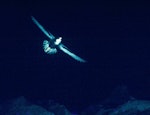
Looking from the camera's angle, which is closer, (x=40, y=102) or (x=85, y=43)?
(x=85, y=43)

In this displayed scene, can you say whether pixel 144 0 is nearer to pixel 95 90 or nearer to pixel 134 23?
pixel 134 23

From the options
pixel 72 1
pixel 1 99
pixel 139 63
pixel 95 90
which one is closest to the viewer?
pixel 72 1

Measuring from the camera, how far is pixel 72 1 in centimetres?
1388

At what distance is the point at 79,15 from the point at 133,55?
4.18m

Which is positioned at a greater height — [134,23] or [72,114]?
[134,23]

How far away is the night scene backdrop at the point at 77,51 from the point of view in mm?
14039

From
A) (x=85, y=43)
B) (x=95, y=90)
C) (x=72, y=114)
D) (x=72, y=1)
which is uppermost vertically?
(x=72, y=1)

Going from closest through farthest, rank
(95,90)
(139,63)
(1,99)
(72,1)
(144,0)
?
(144,0) → (72,1) → (139,63) → (95,90) → (1,99)

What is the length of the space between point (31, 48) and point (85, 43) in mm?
3571

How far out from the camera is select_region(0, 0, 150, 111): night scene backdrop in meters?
14.0

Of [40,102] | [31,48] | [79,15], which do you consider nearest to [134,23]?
[79,15]

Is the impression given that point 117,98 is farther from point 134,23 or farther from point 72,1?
point 72,1

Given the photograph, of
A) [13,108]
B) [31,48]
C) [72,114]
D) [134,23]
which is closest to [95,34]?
[134,23]

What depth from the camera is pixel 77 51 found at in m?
15.0
